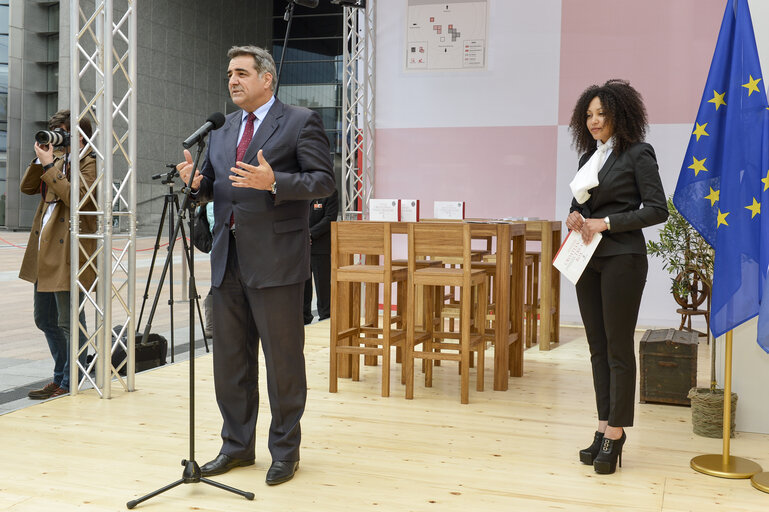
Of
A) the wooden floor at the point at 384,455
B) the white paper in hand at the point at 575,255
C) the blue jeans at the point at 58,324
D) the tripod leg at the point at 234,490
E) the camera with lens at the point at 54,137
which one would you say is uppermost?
the camera with lens at the point at 54,137

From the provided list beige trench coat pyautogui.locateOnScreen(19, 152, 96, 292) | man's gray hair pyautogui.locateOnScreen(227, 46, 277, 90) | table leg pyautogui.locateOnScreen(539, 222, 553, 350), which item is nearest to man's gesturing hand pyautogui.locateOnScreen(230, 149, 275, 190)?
man's gray hair pyautogui.locateOnScreen(227, 46, 277, 90)

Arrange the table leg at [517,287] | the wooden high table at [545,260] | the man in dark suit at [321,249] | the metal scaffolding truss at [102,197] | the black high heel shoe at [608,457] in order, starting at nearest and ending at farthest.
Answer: the black high heel shoe at [608,457] → the metal scaffolding truss at [102,197] → the table leg at [517,287] → the wooden high table at [545,260] → the man in dark suit at [321,249]

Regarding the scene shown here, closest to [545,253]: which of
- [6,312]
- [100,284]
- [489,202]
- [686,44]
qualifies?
[489,202]

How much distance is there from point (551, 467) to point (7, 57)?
22.9 metres

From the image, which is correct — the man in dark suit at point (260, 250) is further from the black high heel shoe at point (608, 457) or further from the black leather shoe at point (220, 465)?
the black high heel shoe at point (608, 457)

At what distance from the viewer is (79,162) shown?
4.26 m

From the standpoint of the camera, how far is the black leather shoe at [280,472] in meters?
2.99

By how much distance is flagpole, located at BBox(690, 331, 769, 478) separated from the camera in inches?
125

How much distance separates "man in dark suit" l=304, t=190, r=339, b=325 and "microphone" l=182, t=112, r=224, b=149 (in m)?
4.26

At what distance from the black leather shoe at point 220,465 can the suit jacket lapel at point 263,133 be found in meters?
1.19

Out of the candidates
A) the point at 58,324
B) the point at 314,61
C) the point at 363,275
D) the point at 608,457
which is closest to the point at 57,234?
the point at 58,324

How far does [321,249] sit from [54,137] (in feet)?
10.9

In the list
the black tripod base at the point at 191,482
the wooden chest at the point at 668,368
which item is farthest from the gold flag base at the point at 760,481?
the black tripod base at the point at 191,482

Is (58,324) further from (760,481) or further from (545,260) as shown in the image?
(760,481)
